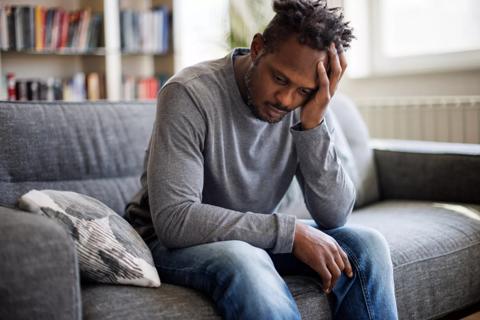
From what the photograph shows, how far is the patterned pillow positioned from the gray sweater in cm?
8

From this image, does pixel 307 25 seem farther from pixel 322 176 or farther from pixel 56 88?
pixel 56 88

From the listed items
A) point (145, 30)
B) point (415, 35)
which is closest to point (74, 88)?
point (145, 30)

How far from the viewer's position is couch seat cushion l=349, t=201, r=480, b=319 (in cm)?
154

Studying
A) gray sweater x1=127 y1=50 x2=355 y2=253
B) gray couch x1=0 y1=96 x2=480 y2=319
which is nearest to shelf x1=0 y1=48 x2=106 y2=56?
gray couch x1=0 y1=96 x2=480 y2=319

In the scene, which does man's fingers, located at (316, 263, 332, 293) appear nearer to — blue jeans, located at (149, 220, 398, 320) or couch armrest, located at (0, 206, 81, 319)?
blue jeans, located at (149, 220, 398, 320)

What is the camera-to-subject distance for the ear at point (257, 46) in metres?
1.33

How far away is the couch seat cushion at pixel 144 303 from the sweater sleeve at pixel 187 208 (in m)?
0.11

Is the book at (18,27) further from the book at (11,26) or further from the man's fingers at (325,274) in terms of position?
the man's fingers at (325,274)

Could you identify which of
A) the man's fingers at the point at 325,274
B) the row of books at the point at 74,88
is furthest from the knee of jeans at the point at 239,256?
the row of books at the point at 74,88

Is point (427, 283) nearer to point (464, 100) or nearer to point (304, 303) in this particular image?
point (304, 303)

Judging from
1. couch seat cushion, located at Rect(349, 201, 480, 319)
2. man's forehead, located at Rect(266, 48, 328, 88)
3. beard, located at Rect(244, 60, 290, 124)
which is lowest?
couch seat cushion, located at Rect(349, 201, 480, 319)

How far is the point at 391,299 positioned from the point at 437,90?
202 centimetres

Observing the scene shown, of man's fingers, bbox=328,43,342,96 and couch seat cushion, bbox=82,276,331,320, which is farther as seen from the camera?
man's fingers, bbox=328,43,342,96

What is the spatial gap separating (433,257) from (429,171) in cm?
56
